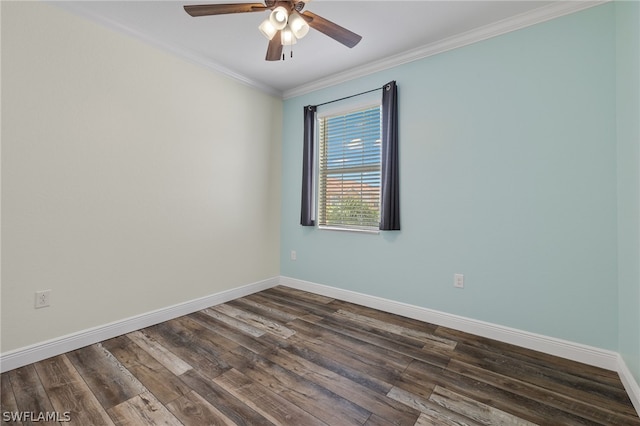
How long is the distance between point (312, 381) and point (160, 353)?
3.75 feet

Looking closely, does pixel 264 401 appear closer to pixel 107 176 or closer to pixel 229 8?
pixel 107 176

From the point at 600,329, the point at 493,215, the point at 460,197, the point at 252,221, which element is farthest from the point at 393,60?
the point at 600,329

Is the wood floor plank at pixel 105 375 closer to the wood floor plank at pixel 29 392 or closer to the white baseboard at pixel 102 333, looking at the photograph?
the white baseboard at pixel 102 333

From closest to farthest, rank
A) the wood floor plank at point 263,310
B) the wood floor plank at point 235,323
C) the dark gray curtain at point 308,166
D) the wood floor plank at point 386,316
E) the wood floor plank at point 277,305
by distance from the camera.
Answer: the wood floor plank at point 235,323, the wood floor plank at point 386,316, the wood floor plank at point 263,310, the wood floor plank at point 277,305, the dark gray curtain at point 308,166

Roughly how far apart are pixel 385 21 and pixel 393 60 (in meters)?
0.59

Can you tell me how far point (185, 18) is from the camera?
2242 millimetres

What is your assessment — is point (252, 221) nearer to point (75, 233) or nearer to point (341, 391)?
point (75, 233)

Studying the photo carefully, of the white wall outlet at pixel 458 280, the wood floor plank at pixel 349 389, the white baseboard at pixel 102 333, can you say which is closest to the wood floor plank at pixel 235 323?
the white baseboard at pixel 102 333

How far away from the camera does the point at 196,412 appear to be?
58.2 inches

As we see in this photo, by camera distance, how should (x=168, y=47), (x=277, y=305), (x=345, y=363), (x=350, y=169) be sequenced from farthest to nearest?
(x=350, y=169), (x=277, y=305), (x=168, y=47), (x=345, y=363)

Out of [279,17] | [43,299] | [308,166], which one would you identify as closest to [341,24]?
[279,17]

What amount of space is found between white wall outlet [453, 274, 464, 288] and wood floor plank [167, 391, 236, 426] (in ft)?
6.56

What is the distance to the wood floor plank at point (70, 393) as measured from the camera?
4.69 ft

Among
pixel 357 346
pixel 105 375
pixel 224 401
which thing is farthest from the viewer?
pixel 357 346
